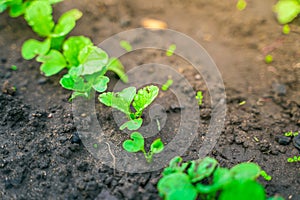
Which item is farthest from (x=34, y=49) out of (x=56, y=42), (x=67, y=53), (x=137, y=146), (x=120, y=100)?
(x=137, y=146)

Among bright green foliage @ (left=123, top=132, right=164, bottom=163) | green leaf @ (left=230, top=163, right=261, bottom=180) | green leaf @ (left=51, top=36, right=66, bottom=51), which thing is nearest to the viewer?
green leaf @ (left=230, top=163, right=261, bottom=180)

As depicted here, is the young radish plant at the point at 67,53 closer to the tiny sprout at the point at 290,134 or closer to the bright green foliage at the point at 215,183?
the bright green foliage at the point at 215,183

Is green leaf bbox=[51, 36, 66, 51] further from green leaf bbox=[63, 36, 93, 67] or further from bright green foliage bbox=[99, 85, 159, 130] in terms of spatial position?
bright green foliage bbox=[99, 85, 159, 130]

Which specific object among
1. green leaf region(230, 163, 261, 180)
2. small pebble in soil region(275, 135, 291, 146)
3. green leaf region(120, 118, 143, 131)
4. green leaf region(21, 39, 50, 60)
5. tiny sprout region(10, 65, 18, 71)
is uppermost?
green leaf region(230, 163, 261, 180)

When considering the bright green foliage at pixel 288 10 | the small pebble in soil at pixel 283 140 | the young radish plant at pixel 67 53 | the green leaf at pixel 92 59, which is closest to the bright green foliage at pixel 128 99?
the young radish plant at pixel 67 53

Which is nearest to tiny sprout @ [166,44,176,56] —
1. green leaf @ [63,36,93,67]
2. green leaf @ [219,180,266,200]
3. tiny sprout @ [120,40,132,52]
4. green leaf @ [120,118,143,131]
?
tiny sprout @ [120,40,132,52]

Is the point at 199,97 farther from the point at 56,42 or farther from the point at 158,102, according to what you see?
the point at 56,42

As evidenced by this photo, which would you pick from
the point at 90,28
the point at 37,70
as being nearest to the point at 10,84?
the point at 37,70
